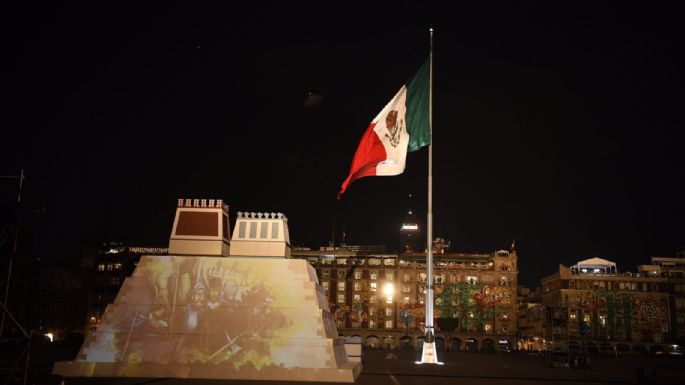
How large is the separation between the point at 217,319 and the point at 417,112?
14.5 m

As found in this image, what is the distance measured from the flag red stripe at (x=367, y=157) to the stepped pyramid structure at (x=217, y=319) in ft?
19.0

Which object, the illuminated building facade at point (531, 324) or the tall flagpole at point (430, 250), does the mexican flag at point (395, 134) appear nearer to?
the tall flagpole at point (430, 250)

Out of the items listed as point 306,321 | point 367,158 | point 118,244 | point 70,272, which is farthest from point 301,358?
point 70,272

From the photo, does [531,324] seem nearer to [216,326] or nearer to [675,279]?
[675,279]

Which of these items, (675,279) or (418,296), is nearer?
(675,279)

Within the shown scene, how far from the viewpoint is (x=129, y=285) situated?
25750 mm

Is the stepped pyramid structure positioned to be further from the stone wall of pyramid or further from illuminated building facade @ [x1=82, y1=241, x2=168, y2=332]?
illuminated building facade @ [x1=82, y1=241, x2=168, y2=332]

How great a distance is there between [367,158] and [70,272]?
142 m

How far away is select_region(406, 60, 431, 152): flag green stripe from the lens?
102ft

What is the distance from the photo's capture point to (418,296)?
123 m

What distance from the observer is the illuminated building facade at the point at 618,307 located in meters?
115

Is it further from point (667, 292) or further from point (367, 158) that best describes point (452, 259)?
point (367, 158)

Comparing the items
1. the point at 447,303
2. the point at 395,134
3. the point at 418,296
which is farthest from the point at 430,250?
the point at 447,303

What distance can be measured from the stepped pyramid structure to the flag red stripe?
5.78 meters
